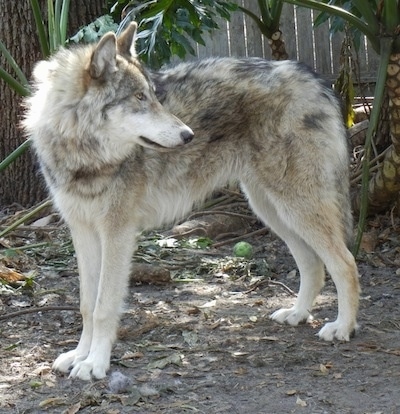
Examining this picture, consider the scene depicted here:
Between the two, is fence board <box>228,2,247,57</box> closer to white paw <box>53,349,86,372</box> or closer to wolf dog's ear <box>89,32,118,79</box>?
wolf dog's ear <box>89,32,118,79</box>

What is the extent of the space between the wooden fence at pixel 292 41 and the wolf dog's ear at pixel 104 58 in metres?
6.95

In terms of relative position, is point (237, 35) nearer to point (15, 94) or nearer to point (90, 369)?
point (15, 94)

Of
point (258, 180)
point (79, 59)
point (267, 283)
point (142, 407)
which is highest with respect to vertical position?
point (79, 59)

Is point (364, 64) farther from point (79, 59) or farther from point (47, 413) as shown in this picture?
point (47, 413)

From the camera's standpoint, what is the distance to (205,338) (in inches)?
189

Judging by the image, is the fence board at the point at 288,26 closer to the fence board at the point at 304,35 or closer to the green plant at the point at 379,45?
the fence board at the point at 304,35

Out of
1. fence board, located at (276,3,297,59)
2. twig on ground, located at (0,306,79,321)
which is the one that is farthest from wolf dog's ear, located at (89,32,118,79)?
fence board, located at (276,3,297,59)

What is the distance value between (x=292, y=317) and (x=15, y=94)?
4.23 metres

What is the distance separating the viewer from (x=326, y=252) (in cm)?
475

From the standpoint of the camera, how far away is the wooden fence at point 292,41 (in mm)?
11211

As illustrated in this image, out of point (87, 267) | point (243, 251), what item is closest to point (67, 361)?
point (87, 267)

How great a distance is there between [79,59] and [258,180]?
1274mm

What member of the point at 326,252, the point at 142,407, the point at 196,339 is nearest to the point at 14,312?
the point at 196,339

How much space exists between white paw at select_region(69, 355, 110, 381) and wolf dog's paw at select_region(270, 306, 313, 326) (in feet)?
4.20
